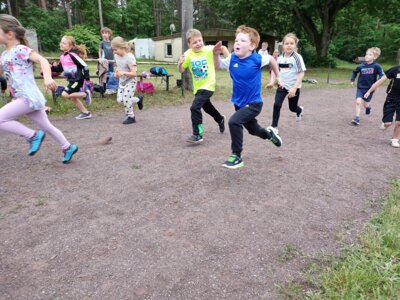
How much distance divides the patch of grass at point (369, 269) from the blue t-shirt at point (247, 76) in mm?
2152

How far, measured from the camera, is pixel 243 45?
14.3 ft

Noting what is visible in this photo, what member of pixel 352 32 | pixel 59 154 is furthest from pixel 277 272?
pixel 352 32

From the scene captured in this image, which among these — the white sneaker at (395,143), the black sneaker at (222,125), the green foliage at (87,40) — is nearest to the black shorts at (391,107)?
the white sneaker at (395,143)

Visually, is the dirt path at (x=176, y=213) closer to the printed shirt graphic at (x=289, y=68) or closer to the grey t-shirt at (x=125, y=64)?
the printed shirt graphic at (x=289, y=68)

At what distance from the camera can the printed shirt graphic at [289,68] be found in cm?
642

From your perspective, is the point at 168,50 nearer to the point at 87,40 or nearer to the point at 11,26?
the point at 87,40

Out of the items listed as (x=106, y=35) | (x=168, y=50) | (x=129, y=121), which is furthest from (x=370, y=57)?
(x=168, y=50)

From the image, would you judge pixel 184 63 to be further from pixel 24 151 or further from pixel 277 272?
pixel 277 272

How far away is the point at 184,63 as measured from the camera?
5730mm

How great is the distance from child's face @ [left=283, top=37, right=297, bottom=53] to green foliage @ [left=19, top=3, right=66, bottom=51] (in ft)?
132

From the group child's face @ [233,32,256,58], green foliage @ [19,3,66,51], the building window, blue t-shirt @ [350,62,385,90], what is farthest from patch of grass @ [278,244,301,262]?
green foliage @ [19,3,66,51]

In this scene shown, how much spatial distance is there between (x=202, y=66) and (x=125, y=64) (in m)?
2.12

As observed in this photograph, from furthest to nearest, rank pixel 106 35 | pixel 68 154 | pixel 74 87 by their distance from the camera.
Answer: pixel 106 35
pixel 74 87
pixel 68 154

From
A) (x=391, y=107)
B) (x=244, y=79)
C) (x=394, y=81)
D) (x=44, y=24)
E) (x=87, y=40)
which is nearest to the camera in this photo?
(x=244, y=79)
